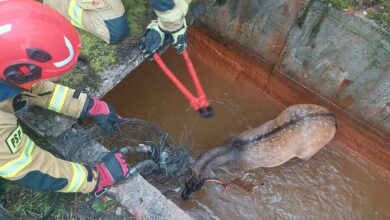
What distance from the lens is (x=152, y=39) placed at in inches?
159

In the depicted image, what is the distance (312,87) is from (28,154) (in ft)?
12.6

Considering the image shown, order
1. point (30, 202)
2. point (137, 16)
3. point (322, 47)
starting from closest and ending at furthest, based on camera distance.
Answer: point (30, 202) → point (137, 16) → point (322, 47)

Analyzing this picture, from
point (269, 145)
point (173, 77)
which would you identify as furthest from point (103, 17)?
point (269, 145)

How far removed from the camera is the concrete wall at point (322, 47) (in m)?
4.36

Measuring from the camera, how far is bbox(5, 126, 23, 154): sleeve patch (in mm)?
2657

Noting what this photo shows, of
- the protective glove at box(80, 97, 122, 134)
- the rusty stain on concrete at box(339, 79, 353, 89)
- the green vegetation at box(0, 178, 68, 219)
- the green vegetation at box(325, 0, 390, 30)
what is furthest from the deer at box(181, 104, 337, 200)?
the green vegetation at box(0, 178, 68, 219)

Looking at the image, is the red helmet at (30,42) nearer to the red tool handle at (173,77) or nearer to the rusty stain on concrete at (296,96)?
the red tool handle at (173,77)

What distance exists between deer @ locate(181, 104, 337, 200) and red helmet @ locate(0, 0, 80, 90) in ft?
7.29

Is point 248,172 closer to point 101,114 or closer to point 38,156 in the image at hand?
point 101,114

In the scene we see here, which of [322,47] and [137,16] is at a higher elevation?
[322,47]

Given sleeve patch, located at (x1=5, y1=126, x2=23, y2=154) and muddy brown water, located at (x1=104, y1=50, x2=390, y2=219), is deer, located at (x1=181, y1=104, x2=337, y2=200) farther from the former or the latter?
sleeve patch, located at (x1=5, y1=126, x2=23, y2=154)

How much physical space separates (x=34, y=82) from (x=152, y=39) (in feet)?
5.23

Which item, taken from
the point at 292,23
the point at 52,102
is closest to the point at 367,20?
the point at 292,23

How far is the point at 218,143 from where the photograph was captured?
5.16 m
